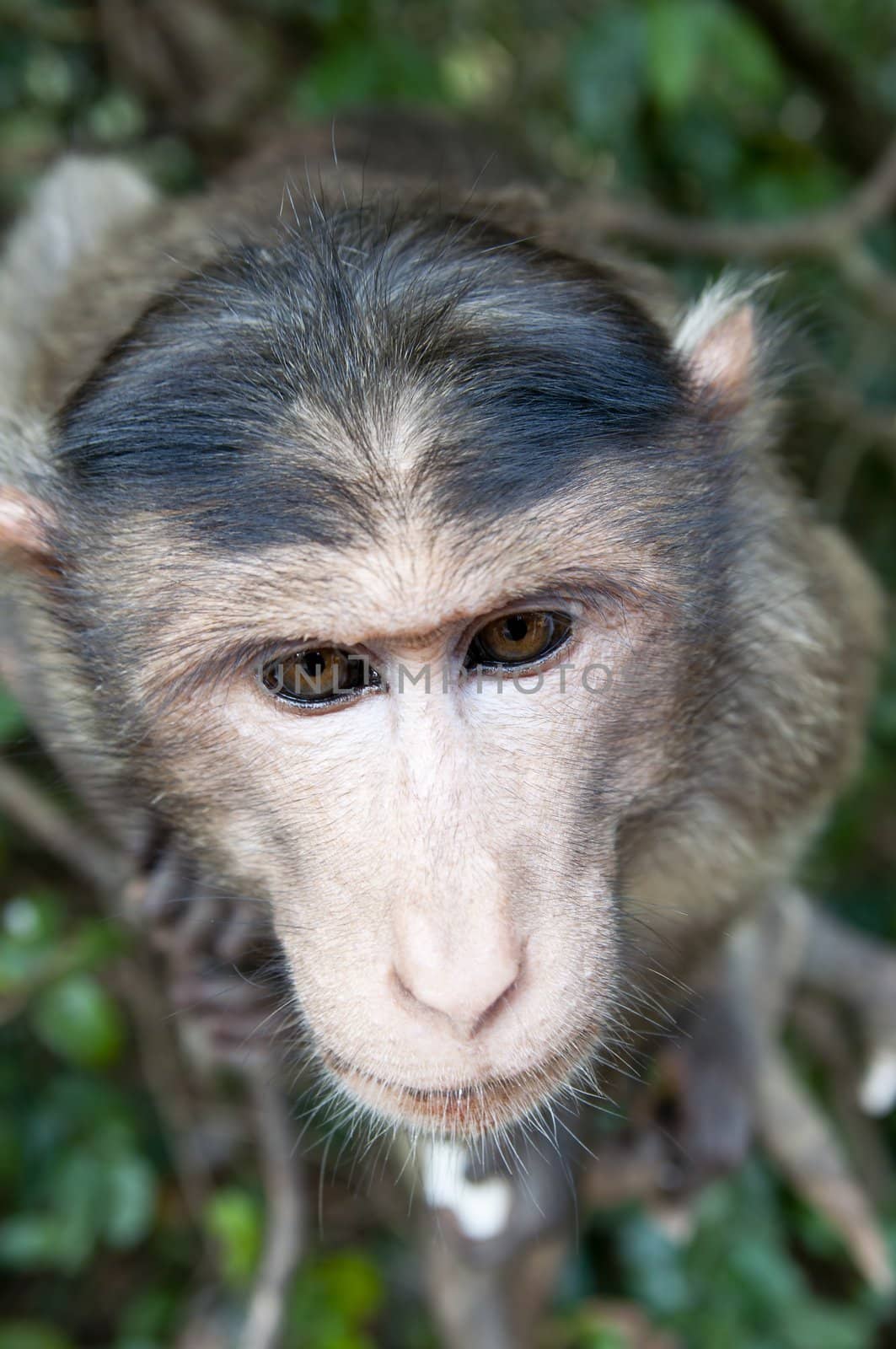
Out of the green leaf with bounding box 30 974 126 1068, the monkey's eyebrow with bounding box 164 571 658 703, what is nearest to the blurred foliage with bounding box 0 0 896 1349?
the green leaf with bounding box 30 974 126 1068

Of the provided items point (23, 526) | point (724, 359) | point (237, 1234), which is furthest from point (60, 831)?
point (724, 359)

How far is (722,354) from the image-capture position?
228 cm

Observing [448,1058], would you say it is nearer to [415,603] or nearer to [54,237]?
[415,603]

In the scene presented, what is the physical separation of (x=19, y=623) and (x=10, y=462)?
79cm

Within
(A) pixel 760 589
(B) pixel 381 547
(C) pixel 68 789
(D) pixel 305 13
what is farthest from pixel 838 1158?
(D) pixel 305 13

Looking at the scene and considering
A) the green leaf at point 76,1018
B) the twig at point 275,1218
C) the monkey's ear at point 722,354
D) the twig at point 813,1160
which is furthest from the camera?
the twig at point 813,1160

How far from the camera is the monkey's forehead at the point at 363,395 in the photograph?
1837 mm

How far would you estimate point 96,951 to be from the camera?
3.04 metres

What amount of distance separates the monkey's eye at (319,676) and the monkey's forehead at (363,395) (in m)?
0.21

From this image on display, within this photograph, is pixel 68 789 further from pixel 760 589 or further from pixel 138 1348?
pixel 138 1348

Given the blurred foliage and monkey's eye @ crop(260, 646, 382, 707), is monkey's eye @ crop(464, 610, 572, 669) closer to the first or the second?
monkey's eye @ crop(260, 646, 382, 707)

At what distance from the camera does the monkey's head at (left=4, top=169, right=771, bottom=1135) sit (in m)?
1.72

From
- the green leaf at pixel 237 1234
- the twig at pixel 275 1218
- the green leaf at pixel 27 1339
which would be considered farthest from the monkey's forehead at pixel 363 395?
the green leaf at pixel 27 1339

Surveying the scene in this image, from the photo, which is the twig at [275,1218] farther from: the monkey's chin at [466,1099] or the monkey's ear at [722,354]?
the monkey's ear at [722,354]
